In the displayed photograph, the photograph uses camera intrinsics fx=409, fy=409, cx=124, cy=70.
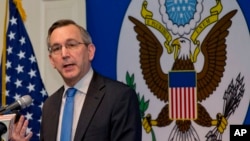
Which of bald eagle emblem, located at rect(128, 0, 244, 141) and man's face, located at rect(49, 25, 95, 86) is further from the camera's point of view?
bald eagle emblem, located at rect(128, 0, 244, 141)

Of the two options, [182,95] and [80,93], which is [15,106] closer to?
[80,93]

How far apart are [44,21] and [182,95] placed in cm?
138

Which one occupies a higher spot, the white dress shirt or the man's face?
the man's face

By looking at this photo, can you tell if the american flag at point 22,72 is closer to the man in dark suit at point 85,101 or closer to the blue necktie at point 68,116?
the man in dark suit at point 85,101

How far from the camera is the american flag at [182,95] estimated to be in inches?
124

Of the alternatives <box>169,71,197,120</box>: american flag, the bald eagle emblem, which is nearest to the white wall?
the bald eagle emblem

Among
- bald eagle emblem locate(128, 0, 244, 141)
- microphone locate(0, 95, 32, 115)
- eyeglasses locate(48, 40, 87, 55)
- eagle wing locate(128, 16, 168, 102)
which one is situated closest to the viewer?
microphone locate(0, 95, 32, 115)

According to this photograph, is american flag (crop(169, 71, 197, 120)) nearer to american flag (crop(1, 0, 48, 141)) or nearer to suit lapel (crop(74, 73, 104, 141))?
american flag (crop(1, 0, 48, 141))

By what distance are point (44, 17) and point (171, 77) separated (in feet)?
4.13

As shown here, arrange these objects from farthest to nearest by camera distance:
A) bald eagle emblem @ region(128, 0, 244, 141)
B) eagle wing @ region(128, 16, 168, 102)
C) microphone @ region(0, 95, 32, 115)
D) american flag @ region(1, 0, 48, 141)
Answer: american flag @ region(1, 0, 48, 141)
eagle wing @ region(128, 16, 168, 102)
bald eagle emblem @ region(128, 0, 244, 141)
microphone @ region(0, 95, 32, 115)

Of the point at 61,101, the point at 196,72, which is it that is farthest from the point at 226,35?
the point at 61,101

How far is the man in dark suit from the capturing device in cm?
188

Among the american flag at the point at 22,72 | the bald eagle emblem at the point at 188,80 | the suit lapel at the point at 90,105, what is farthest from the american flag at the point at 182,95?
the suit lapel at the point at 90,105

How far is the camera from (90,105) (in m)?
1.97
